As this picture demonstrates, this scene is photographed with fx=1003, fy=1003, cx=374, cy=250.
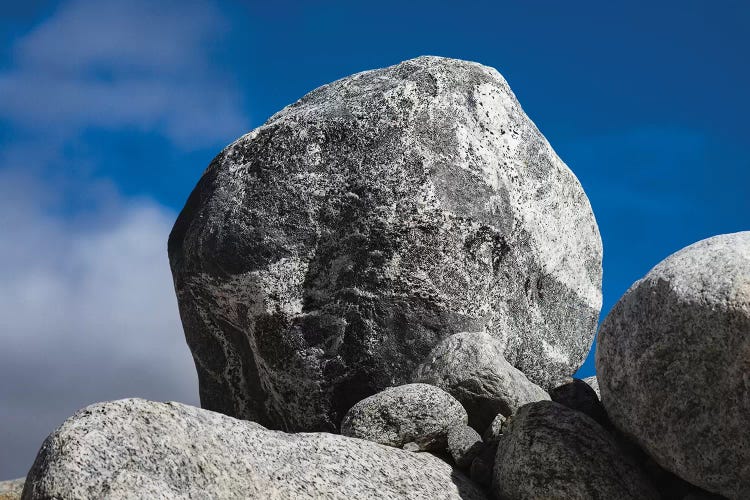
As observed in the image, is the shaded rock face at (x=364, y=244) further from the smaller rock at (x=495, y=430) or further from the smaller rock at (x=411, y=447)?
the smaller rock at (x=411, y=447)

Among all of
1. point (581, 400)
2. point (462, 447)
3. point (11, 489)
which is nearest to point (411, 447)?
point (462, 447)

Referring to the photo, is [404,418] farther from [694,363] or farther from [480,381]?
[694,363]

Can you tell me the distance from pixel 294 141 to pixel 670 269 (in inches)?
160

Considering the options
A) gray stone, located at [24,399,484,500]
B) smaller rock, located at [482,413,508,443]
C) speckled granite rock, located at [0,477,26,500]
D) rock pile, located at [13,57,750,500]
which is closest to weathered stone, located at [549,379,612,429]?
rock pile, located at [13,57,750,500]

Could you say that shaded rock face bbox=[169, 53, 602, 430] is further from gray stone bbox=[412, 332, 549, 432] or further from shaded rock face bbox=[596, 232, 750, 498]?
shaded rock face bbox=[596, 232, 750, 498]

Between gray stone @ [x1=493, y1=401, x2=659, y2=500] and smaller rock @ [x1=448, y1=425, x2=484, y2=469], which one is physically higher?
smaller rock @ [x1=448, y1=425, x2=484, y2=469]

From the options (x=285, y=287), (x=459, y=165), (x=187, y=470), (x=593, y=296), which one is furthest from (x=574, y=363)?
(x=187, y=470)

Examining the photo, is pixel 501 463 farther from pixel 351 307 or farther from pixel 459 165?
pixel 459 165

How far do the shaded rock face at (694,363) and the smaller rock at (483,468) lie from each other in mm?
1166

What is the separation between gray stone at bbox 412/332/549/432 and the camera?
26.7ft

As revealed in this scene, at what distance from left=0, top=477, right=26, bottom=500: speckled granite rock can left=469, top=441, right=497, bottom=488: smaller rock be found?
5758mm

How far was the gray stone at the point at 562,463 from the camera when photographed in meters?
7.03

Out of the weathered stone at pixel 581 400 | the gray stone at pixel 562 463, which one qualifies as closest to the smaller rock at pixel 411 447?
the gray stone at pixel 562 463

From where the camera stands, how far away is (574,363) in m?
10.8
